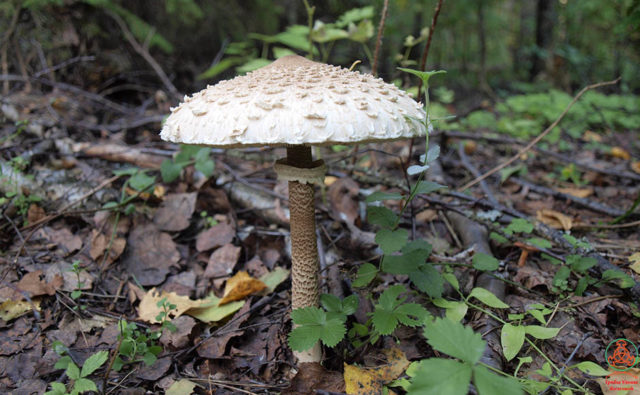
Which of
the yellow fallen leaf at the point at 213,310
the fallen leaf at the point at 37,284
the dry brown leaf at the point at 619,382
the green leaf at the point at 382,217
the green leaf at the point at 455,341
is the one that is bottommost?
the yellow fallen leaf at the point at 213,310

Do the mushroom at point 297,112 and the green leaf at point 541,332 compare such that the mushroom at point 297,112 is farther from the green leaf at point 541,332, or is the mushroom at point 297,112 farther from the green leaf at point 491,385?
the green leaf at point 541,332

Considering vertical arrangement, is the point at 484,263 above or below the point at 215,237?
above

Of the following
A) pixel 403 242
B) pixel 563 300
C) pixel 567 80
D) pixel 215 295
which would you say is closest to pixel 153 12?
pixel 215 295

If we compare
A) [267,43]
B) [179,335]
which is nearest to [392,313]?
[179,335]

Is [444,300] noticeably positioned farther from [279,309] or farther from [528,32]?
[528,32]

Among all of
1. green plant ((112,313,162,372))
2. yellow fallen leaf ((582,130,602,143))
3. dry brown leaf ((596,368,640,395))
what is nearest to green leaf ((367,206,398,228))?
dry brown leaf ((596,368,640,395))

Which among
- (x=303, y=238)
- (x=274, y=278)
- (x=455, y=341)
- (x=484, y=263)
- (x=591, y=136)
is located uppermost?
(x=455, y=341)

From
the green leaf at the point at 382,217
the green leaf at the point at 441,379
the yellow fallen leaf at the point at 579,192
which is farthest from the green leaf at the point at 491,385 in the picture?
the yellow fallen leaf at the point at 579,192

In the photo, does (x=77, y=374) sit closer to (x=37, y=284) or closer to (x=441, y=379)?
(x=37, y=284)
